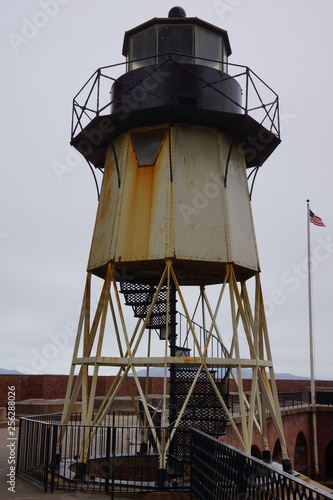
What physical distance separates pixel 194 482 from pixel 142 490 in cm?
149

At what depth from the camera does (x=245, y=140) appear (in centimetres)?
1587

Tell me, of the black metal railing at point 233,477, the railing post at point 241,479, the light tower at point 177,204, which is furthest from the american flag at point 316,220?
the railing post at point 241,479

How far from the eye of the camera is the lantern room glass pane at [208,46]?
15297mm

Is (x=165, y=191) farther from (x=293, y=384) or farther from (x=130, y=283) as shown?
(x=293, y=384)

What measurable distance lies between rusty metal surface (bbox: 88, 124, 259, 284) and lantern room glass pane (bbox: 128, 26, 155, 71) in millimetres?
2375

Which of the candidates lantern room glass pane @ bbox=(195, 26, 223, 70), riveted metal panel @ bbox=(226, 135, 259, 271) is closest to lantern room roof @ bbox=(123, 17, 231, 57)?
lantern room glass pane @ bbox=(195, 26, 223, 70)

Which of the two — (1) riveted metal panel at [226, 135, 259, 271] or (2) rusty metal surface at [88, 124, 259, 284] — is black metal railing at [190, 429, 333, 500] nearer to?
(2) rusty metal surface at [88, 124, 259, 284]

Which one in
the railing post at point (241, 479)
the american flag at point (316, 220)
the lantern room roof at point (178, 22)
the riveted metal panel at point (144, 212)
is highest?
the lantern room roof at point (178, 22)

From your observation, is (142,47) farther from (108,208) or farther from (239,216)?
(239,216)

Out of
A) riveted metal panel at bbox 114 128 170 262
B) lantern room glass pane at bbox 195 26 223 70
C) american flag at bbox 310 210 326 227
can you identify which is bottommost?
riveted metal panel at bbox 114 128 170 262

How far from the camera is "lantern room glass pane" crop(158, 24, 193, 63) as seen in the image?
15.2m

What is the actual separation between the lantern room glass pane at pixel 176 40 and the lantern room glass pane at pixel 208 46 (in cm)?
22

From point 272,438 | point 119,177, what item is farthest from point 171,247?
point 272,438

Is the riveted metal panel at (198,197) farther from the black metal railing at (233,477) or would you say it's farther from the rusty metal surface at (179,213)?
the black metal railing at (233,477)
